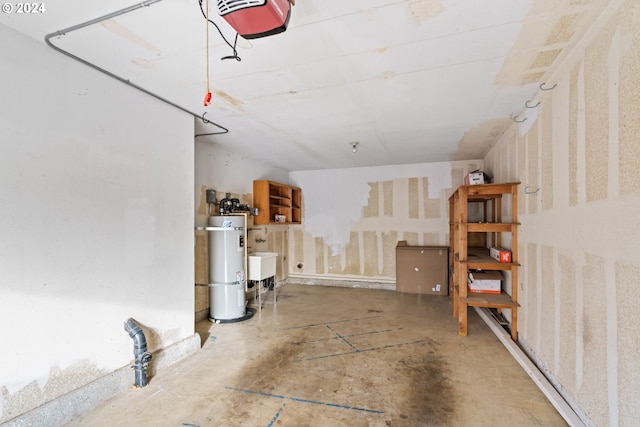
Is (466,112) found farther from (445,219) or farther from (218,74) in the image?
(445,219)

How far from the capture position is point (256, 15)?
3.75ft

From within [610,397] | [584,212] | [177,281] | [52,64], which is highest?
[52,64]

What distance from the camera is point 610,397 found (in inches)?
57.0

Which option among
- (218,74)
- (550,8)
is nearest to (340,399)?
(218,74)

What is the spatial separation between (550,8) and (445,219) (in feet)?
13.7

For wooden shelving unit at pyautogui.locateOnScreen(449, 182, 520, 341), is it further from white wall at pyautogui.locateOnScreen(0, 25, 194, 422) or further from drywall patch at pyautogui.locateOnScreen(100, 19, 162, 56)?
drywall patch at pyautogui.locateOnScreen(100, 19, 162, 56)

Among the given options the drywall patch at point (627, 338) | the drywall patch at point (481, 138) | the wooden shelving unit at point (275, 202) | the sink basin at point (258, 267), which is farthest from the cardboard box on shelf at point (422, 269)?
the drywall patch at point (627, 338)

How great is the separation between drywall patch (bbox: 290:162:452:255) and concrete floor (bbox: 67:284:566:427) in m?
2.47

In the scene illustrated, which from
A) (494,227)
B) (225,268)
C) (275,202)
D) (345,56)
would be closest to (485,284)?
(494,227)

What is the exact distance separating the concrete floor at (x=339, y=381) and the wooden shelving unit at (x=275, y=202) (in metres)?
1.86

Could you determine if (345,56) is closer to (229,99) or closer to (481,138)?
(229,99)

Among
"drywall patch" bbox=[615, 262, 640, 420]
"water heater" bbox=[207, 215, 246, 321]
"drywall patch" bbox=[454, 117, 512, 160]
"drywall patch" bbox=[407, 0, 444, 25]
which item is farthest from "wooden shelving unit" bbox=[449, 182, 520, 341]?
"water heater" bbox=[207, 215, 246, 321]

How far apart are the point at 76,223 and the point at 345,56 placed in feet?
6.97

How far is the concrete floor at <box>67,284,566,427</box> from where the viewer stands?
1916 mm
